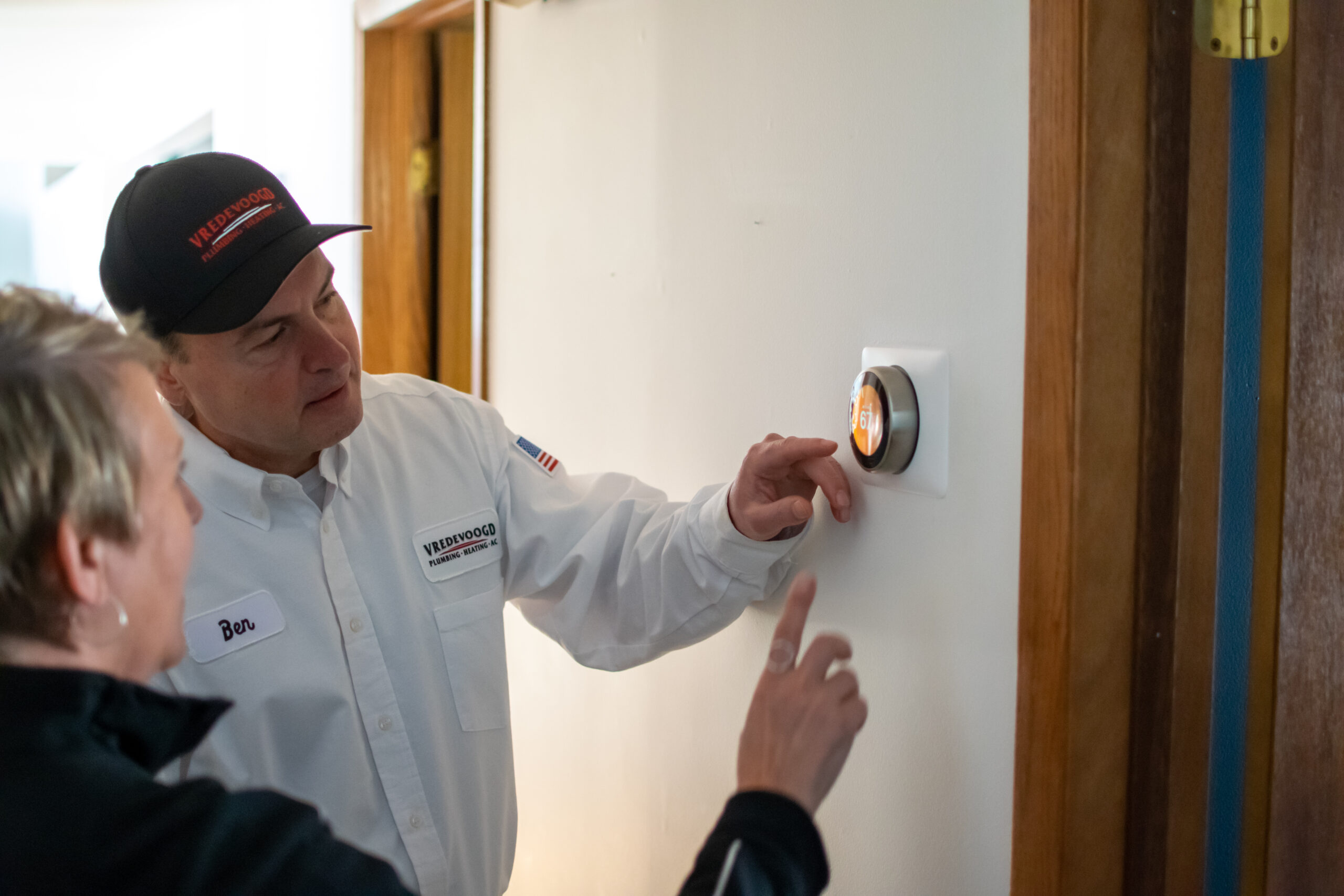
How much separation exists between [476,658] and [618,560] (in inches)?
8.2

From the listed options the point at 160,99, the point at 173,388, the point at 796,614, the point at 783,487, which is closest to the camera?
the point at 796,614

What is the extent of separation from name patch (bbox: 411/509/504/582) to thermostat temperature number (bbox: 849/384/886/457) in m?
0.52

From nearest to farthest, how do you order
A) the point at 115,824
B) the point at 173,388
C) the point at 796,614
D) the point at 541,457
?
the point at 115,824, the point at 796,614, the point at 173,388, the point at 541,457

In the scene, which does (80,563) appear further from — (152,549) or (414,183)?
(414,183)

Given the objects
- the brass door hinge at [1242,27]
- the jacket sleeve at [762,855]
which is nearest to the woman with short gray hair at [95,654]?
the jacket sleeve at [762,855]

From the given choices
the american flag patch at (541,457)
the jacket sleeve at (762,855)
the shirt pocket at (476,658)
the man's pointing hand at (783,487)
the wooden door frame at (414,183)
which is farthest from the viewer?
the wooden door frame at (414,183)

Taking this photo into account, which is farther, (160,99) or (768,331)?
(160,99)

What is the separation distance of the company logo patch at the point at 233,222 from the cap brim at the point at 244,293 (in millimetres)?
31

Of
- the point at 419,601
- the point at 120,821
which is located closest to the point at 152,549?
the point at 120,821

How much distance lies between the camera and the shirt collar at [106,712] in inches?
24.1

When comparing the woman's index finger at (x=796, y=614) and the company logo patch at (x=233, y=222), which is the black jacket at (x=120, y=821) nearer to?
the woman's index finger at (x=796, y=614)

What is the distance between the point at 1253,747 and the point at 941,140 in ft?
1.87

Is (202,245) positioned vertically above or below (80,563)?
above

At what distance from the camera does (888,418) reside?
95 centimetres
